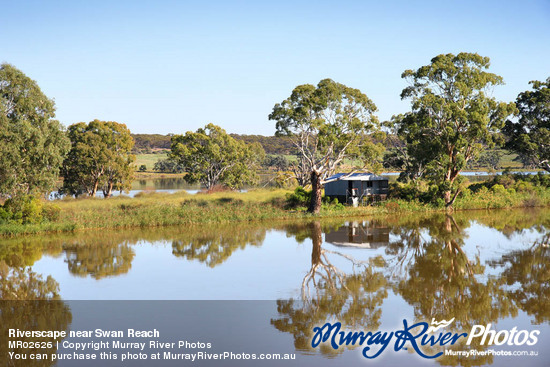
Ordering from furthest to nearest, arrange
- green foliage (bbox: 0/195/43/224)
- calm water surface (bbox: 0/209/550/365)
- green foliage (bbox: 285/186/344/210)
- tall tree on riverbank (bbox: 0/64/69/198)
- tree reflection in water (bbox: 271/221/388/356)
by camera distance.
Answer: green foliage (bbox: 285/186/344/210) → green foliage (bbox: 0/195/43/224) → tall tree on riverbank (bbox: 0/64/69/198) → calm water surface (bbox: 0/209/550/365) → tree reflection in water (bbox: 271/221/388/356)

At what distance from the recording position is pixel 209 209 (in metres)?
36.3

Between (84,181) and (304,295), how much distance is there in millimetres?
40659

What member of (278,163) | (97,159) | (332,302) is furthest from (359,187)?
(278,163)

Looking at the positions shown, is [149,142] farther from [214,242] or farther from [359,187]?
[214,242]

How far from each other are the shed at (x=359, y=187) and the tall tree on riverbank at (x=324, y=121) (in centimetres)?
591

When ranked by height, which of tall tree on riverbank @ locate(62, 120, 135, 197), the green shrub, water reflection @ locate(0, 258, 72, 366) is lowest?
water reflection @ locate(0, 258, 72, 366)

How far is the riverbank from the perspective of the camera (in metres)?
31.2

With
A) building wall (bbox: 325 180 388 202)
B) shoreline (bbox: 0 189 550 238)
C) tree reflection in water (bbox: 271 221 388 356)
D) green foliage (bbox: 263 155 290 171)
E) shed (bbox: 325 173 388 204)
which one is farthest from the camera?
green foliage (bbox: 263 155 290 171)

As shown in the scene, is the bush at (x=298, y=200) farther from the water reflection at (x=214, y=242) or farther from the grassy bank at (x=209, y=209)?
the water reflection at (x=214, y=242)

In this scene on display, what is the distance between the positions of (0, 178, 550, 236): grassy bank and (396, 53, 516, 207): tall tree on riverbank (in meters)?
3.97

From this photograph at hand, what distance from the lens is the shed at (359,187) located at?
43.8 meters

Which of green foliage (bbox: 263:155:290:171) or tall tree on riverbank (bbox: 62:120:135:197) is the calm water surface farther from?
green foliage (bbox: 263:155:290:171)

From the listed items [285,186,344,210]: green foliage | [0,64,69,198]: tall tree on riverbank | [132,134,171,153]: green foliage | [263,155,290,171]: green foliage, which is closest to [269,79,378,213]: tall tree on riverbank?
[285,186,344,210]: green foliage

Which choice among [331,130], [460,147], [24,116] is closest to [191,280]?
[24,116]
